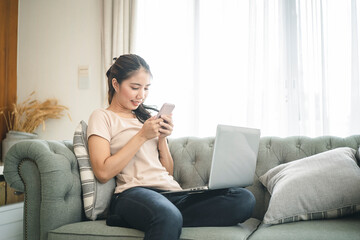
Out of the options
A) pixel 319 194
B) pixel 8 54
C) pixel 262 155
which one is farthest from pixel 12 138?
pixel 319 194

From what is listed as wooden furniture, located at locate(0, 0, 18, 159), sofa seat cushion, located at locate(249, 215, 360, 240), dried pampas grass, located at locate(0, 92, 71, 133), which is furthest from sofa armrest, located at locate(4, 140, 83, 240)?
wooden furniture, located at locate(0, 0, 18, 159)

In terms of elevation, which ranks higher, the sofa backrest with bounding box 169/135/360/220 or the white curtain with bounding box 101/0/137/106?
the white curtain with bounding box 101/0/137/106

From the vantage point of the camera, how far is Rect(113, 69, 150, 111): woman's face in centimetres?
172

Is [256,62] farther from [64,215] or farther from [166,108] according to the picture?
[64,215]

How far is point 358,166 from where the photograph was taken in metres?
1.59

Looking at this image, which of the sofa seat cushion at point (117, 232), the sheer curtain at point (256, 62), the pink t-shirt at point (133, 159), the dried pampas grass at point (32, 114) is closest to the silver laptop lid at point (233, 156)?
the sofa seat cushion at point (117, 232)

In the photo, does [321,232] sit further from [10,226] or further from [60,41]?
[60,41]

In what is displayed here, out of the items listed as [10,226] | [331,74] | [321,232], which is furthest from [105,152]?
[331,74]

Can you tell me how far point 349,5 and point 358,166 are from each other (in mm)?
1327

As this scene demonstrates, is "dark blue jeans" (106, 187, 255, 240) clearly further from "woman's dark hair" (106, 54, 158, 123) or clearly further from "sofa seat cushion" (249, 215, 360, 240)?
"woman's dark hair" (106, 54, 158, 123)

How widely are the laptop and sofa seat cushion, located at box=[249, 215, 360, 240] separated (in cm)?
22

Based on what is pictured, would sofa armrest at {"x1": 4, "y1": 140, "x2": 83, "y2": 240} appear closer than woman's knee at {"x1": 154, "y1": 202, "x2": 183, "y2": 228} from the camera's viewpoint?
No

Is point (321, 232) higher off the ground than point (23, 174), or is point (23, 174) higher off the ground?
point (23, 174)

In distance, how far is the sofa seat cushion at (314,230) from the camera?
49.1 inches
